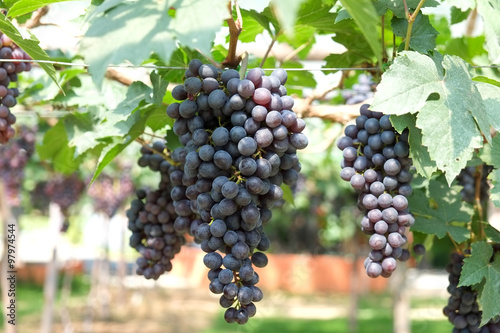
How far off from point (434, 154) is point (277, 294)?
12121 mm

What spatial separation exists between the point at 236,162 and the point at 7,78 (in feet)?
3.04

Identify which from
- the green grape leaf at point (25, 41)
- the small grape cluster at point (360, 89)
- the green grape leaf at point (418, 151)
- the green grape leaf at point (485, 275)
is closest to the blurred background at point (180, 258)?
the small grape cluster at point (360, 89)

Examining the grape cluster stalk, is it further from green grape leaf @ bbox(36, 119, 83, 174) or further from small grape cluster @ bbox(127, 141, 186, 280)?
green grape leaf @ bbox(36, 119, 83, 174)

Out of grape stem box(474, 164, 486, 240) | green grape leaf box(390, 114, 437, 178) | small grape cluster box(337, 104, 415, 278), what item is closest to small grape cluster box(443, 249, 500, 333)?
grape stem box(474, 164, 486, 240)

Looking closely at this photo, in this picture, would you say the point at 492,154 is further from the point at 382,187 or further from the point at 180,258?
the point at 180,258

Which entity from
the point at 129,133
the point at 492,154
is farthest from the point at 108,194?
the point at 492,154

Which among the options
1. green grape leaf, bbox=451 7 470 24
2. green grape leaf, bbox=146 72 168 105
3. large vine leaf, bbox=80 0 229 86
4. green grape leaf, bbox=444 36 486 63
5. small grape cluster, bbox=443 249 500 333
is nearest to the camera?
large vine leaf, bbox=80 0 229 86

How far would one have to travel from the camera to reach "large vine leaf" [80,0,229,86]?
93 cm

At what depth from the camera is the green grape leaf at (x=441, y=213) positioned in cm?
153

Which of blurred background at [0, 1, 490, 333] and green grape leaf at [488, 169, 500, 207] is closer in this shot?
green grape leaf at [488, 169, 500, 207]

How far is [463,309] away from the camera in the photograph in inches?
61.0

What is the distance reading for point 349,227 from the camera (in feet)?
40.1

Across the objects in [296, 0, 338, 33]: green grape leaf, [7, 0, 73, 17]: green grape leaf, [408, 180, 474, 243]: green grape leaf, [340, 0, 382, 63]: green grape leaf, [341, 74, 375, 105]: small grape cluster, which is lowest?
[408, 180, 474, 243]: green grape leaf

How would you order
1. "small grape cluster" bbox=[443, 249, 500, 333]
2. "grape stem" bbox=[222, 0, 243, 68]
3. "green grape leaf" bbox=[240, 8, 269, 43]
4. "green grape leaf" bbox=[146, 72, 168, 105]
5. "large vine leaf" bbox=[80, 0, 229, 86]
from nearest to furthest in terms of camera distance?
"large vine leaf" bbox=[80, 0, 229, 86] → "grape stem" bbox=[222, 0, 243, 68] → "green grape leaf" bbox=[146, 72, 168, 105] → "small grape cluster" bbox=[443, 249, 500, 333] → "green grape leaf" bbox=[240, 8, 269, 43]
